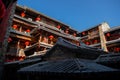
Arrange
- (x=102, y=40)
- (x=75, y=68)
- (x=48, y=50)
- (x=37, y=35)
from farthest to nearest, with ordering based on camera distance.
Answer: (x=102, y=40), (x=37, y=35), (x=48, y=50), (x=75, y=68)

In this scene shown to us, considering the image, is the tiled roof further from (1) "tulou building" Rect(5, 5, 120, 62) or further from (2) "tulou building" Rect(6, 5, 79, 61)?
(2) "tulou building" Rect(6, 5, 79, 61)

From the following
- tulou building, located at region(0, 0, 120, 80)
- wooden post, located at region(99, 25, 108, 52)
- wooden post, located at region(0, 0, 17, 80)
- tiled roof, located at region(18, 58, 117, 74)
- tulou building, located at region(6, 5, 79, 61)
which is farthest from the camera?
wooden post, located at region(99, 25, 108, 52)

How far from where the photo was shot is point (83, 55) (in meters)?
7.92

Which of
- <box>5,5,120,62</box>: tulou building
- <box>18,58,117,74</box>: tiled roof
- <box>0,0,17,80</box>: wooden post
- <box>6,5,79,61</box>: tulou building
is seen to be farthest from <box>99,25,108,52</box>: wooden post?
<box>0,0,17,80</box>: wooden post

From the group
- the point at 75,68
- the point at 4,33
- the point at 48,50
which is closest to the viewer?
the point at 75,68

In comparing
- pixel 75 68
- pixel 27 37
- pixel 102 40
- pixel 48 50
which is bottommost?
pixel 75 68

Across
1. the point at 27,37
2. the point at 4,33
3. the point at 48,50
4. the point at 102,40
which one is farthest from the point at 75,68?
the point at 102,40

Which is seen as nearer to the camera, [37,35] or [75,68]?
[75,68]

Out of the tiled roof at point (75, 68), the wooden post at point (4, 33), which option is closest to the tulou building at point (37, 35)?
the wooden post at point (4, 33)

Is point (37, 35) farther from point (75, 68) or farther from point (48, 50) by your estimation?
point (75, 68)

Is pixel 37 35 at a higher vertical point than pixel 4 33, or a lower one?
higher
